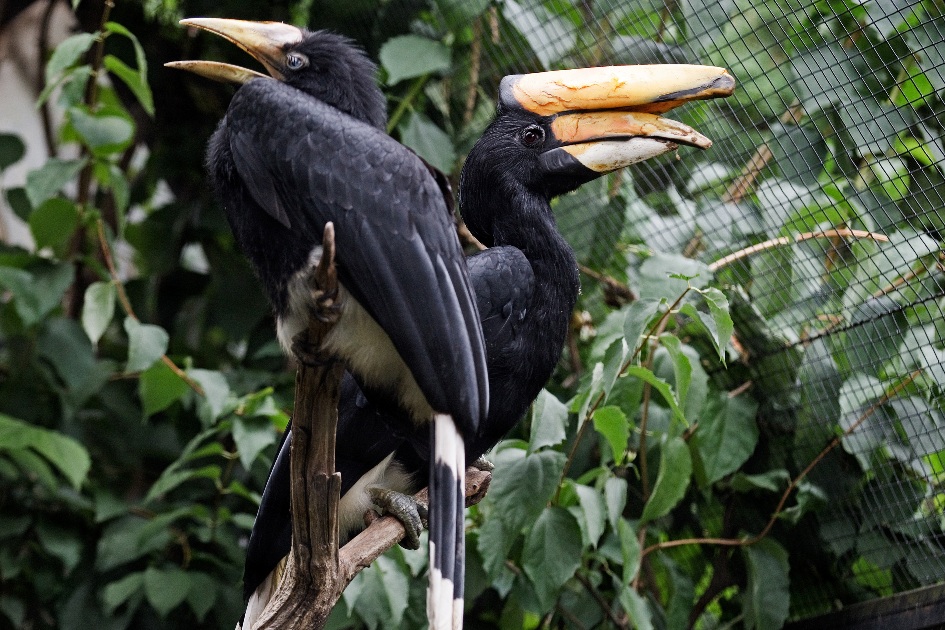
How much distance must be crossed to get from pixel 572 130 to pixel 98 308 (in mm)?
1322

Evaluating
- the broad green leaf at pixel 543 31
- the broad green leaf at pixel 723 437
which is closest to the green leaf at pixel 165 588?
the broad green leaf at pixel 723 437

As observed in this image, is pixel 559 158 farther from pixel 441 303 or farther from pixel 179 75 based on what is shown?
pixel 179 75

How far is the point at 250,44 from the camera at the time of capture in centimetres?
174

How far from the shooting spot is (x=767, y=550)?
94.2 inches

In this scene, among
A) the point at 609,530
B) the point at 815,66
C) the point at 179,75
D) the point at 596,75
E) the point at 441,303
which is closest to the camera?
the point at 441,303

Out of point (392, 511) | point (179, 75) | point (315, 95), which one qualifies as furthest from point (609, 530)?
point (179, 75)

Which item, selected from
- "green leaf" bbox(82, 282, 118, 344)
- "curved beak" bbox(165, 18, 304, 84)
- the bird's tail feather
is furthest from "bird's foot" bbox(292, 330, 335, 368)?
"green leaf" bbox(82, 282, 118, 344)

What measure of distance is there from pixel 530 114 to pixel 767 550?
3.86ft

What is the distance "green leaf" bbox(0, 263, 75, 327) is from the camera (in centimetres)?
267

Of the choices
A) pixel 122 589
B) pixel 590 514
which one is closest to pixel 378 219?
pixel 590 514

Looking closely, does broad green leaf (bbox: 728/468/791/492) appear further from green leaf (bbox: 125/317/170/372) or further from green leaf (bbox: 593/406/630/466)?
green leaf (bbox: 125/317/170/372)

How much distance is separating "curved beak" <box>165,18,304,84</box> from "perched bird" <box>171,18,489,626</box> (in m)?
0.06

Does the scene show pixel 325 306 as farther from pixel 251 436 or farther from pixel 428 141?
pixel 428 141

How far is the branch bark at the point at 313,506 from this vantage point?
145 centimetres
